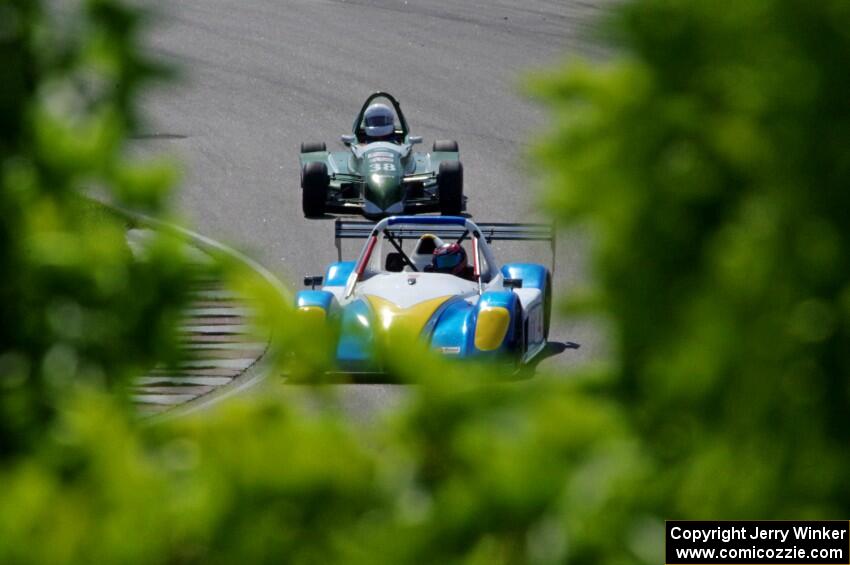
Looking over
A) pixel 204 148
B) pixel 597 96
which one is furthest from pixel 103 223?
pixel 204 148

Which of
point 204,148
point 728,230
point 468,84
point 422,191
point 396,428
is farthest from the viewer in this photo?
point 468,84

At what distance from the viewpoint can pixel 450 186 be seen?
767 inches

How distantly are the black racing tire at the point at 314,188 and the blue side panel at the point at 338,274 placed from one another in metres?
4.90

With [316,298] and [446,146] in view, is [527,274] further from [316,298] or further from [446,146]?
[446,146]

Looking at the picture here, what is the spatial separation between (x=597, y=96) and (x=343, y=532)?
1.88ft

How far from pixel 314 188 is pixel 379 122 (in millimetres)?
1300

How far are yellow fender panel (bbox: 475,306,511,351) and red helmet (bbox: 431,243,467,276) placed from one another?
1454mm

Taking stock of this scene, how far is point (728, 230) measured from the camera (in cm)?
178

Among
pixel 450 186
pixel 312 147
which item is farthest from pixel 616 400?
pixel 312 147

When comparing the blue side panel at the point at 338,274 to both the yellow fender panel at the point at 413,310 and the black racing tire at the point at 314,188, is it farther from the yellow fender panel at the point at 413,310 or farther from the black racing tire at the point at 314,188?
the black racing tire at the point at 314,188

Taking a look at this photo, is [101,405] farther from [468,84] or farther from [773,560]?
[468,84]

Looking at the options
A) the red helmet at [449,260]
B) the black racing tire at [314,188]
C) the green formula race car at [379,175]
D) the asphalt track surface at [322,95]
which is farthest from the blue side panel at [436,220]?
the black racing tire at [314,188]

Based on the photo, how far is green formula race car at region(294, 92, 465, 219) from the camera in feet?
62.6

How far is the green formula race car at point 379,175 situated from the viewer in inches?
752
